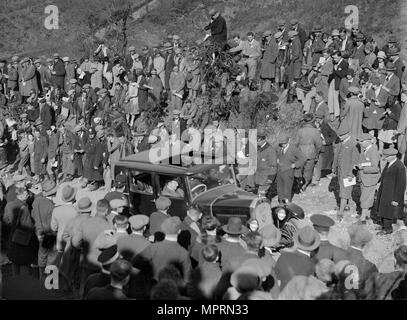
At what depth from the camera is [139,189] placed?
10148mm

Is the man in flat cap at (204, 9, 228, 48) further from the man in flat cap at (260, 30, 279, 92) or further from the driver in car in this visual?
the driver in car

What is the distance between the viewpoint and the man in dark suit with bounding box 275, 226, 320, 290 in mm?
6762

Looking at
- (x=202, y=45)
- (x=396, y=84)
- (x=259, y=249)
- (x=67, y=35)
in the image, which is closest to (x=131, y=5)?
(x=67, y=35)

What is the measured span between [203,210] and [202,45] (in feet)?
28.9

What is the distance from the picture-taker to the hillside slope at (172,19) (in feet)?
73.3

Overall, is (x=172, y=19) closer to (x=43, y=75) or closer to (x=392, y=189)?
(x=43, y=75)

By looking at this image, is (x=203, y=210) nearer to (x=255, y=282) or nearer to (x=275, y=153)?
(x=275, y=153)

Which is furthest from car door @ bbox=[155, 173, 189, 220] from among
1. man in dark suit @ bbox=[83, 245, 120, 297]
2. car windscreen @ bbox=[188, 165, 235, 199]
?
man in dark suit @ bbox=[83, 245, 120, 297]

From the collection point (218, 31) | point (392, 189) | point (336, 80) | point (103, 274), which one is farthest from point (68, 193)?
point (218, 31)

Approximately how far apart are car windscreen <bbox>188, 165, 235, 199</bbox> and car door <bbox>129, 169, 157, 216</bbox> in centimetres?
75

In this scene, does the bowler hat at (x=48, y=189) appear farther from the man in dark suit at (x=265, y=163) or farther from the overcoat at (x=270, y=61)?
the overcoat at (x=270, y=61)

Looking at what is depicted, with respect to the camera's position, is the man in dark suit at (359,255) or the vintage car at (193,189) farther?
the vintage car at (193,189)

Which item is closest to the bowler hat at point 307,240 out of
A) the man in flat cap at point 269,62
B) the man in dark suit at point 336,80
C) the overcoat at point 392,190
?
the overcoat at point 392,190

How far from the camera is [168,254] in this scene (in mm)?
7031
